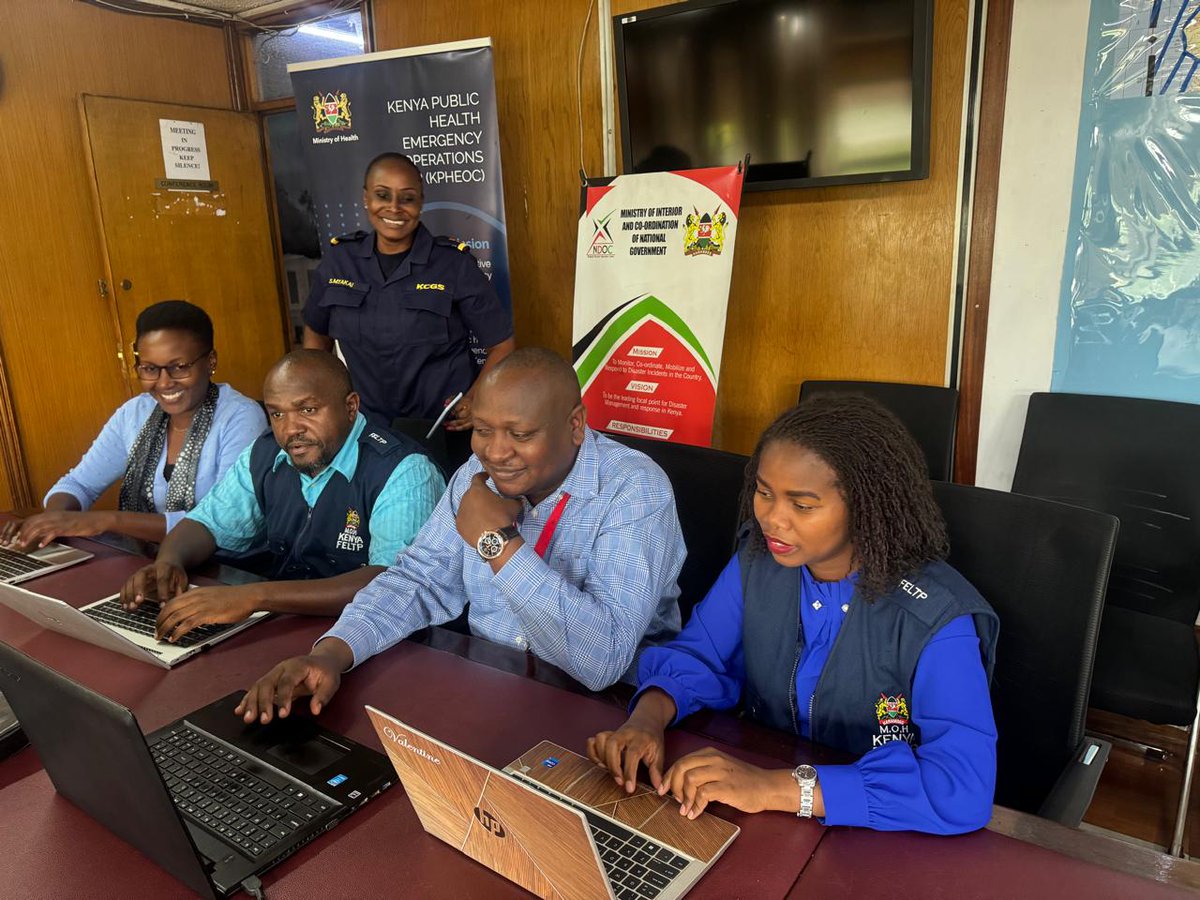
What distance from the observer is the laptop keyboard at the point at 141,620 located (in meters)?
1.40

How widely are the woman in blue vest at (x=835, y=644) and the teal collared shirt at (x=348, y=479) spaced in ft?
2.36

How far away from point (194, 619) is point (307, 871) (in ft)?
2.16

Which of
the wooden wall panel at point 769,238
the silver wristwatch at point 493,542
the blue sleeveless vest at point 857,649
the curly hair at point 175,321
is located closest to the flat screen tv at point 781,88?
the wooden wall panel at point 769,238

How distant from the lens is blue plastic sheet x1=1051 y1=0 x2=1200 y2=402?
242cm

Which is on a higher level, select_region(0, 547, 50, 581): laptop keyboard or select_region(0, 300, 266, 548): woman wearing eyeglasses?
select_region(0, 300, 266, 548): woman wearing eyeglasses

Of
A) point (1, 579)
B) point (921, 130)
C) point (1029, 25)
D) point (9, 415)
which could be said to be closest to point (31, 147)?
point (9, 415)

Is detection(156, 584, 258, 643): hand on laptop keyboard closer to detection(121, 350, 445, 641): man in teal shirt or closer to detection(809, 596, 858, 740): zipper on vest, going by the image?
detection(121, 350, 445, 641): man in teal shirt

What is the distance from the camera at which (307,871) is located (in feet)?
2.84

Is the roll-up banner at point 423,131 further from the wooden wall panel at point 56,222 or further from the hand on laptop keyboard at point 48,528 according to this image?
the hand on laptop keyboard at point 48,528

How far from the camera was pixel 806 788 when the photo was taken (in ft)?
3.02

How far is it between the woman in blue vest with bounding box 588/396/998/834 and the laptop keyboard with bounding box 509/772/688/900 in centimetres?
7

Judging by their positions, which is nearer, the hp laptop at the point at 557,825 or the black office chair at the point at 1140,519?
the hp laptop at the point at 557,825

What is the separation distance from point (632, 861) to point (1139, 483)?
196 cm

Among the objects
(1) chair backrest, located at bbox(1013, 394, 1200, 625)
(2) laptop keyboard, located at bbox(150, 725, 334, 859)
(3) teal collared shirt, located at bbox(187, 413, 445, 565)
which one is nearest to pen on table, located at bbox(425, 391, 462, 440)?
(3) teal collared shirt, located at bbox(187, 413, 445, 565)
